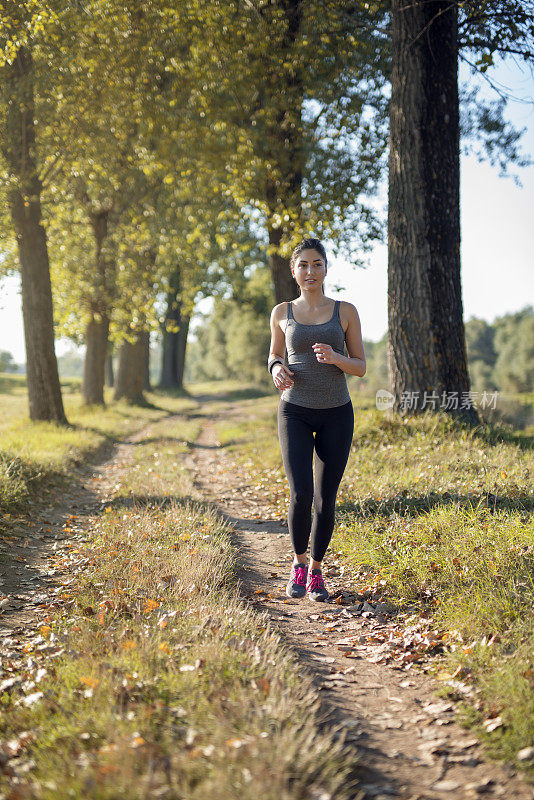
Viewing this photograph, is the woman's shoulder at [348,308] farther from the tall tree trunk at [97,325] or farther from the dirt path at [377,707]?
the tall tree trunk at [97,325]

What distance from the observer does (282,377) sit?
4.43 metres

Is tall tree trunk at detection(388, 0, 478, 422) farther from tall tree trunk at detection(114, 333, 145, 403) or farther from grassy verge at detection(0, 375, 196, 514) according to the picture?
tall tree trunk at detection(114, 333, 145, 403)

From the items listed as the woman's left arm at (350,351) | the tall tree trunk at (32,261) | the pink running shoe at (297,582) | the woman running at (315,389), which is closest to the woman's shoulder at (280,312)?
the woman running at (315,389)

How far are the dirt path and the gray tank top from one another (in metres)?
1.72

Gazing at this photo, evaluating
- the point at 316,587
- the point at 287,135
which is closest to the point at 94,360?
the point at 287,135

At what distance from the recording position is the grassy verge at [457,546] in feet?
10.2

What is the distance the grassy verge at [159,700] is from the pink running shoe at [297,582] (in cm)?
50

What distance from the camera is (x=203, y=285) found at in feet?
91.9

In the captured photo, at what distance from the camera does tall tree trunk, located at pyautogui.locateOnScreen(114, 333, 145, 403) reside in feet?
73.8

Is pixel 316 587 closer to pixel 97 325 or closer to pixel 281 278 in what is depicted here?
pixel 281 278

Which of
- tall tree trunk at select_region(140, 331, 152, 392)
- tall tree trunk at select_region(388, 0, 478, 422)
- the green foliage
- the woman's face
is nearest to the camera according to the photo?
the woman's face

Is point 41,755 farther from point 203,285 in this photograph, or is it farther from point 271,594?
point 203,285

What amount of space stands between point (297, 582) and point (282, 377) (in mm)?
1834

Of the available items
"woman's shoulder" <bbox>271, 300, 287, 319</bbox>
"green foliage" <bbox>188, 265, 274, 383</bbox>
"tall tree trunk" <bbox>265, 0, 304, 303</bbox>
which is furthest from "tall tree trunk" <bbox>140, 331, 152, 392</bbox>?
"woman's shoulder" <bbox>271, 300, 287, 319</bbox>
